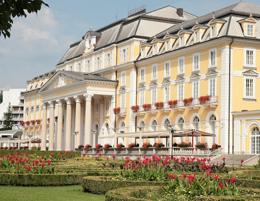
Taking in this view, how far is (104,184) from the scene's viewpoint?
744 inches

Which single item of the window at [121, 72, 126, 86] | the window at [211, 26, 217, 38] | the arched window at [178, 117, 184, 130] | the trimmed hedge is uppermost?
the window at [211, 26, 217, 38]

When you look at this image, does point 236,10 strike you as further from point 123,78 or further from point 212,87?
point 123,78

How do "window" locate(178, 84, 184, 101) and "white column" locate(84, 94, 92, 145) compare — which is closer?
"window" locate(178, 84, 184, 101)

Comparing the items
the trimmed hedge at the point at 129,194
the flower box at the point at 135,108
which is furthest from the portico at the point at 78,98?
the trimmed hedge at the point at 129,194

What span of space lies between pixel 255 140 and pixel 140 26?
79.2ft

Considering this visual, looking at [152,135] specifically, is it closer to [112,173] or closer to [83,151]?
[83,151]

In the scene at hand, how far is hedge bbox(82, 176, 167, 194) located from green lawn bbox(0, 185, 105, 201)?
1.10ft

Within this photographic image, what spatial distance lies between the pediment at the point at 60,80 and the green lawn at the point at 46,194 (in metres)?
41.7

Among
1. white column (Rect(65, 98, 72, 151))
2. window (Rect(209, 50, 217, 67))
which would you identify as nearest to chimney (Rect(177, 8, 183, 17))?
white column (Rect(65, 98, 72, 151))

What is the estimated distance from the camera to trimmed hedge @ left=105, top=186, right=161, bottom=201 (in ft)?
42.4

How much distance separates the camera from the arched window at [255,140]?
133 ft

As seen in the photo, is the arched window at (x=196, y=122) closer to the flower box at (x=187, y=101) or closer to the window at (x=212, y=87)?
the flower box at (x=187, y=101)

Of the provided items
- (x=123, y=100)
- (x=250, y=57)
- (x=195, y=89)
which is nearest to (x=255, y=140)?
(x=250, y=57)

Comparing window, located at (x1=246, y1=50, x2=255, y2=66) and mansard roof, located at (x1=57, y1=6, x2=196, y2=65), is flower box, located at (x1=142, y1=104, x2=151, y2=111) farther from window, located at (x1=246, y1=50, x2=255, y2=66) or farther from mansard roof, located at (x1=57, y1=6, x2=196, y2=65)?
window, located at (x1=246, y1=50, x2=255, y2=66)
